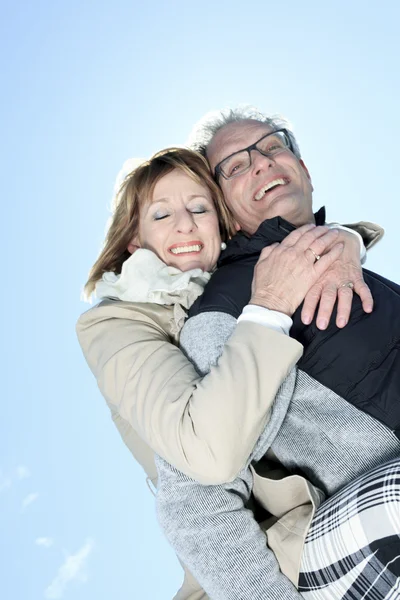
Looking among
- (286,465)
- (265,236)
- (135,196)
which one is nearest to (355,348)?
(286,465)

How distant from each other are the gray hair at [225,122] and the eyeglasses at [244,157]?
0.63ft

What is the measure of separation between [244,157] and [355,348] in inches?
54.2

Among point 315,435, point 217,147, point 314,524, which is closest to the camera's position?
point 314,524

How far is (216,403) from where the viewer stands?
199cm

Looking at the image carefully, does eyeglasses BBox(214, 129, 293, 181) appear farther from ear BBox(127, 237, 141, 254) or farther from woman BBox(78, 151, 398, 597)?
ear BBox(127, 237, 141, 254)

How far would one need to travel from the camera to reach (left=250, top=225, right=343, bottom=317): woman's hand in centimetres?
229

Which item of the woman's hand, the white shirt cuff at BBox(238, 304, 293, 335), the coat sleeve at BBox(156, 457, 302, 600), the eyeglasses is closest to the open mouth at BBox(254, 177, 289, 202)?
the eyeglasses

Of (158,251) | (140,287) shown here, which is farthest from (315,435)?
(158,251)

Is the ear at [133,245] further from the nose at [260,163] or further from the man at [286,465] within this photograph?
the nose at [260,163]

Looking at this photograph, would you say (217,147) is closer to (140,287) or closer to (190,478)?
(140,287)

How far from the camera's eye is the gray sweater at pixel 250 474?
6.89ft

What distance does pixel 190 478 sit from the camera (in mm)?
2213

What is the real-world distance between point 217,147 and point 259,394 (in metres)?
1.84

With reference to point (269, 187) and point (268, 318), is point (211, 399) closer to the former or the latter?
point (268, 318)
